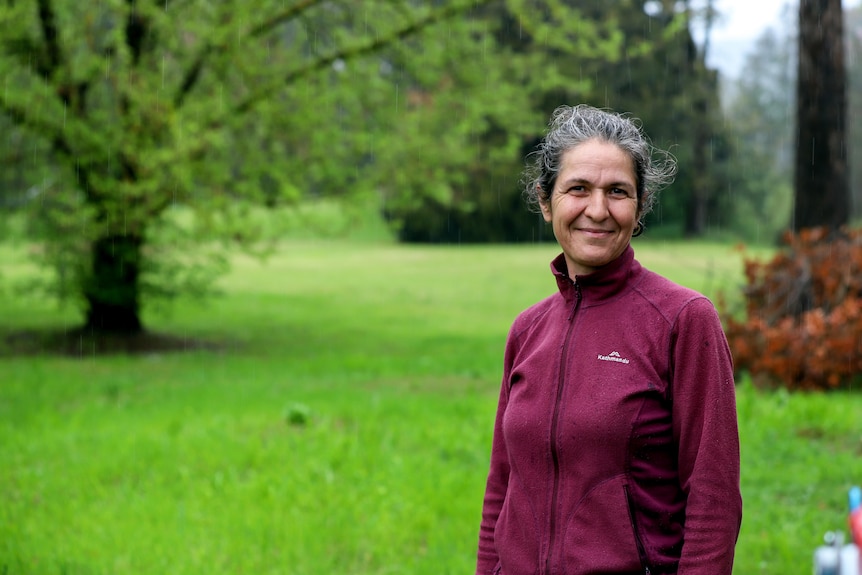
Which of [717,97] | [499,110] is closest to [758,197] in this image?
[717,97]

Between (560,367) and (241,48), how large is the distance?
41.4ft

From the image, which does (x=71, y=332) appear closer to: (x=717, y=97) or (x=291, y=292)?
(x=291, y=292)

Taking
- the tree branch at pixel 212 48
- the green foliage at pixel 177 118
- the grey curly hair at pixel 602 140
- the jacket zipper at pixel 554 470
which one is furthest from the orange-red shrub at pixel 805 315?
the jacket zipper at pixel 554 470

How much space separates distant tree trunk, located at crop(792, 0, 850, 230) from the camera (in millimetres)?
11906

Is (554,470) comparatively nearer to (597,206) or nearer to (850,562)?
(597,206)

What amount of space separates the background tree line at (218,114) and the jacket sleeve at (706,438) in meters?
11.2

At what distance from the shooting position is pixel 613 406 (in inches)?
98.7

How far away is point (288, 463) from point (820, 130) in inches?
311

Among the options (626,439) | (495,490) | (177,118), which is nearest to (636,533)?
(626,439)

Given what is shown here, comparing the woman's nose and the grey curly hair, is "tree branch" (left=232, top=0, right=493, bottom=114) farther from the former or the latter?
the woman's nose

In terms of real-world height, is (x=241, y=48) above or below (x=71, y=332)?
above

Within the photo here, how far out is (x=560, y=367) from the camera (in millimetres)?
2625

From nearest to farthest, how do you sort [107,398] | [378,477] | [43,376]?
[378,477]
[107,398]
[43,376]

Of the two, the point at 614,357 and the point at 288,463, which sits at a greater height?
the point at 614,357
